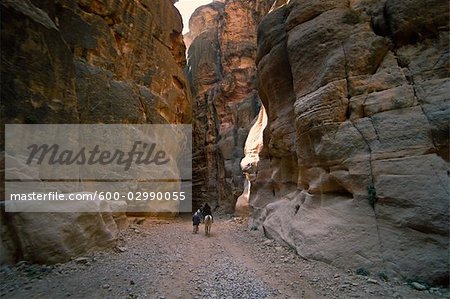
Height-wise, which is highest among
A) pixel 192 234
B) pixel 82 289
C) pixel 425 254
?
pixel 425 254

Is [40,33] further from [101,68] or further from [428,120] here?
[428,120]

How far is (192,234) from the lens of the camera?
12.6 metres

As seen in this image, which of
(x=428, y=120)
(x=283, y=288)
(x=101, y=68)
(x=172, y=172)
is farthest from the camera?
(x=172, y=172)

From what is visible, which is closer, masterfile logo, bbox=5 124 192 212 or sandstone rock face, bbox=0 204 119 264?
sandstone rock face, bbox=0 204 119 264

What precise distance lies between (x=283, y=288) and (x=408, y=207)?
3531mm

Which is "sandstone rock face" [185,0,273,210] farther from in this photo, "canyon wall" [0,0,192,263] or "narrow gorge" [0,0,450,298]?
"narrow gorge" [0,0,450,298]

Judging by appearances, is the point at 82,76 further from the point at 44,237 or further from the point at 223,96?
the point at 223,96

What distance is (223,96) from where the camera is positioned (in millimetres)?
30219

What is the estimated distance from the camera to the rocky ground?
17.6ft

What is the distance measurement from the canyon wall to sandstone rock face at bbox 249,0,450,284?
709cm

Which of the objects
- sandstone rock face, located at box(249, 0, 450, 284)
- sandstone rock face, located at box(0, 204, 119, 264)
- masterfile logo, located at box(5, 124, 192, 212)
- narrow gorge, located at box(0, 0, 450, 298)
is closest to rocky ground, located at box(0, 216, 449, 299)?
sandstone rock face, located at box(0, 204, 119, 264)

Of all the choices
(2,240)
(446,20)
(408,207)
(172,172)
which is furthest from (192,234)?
(446,20)

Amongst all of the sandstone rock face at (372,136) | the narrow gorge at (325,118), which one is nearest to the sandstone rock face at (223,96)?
the narrow gorge at (325,118)

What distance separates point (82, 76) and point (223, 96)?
1906cm
